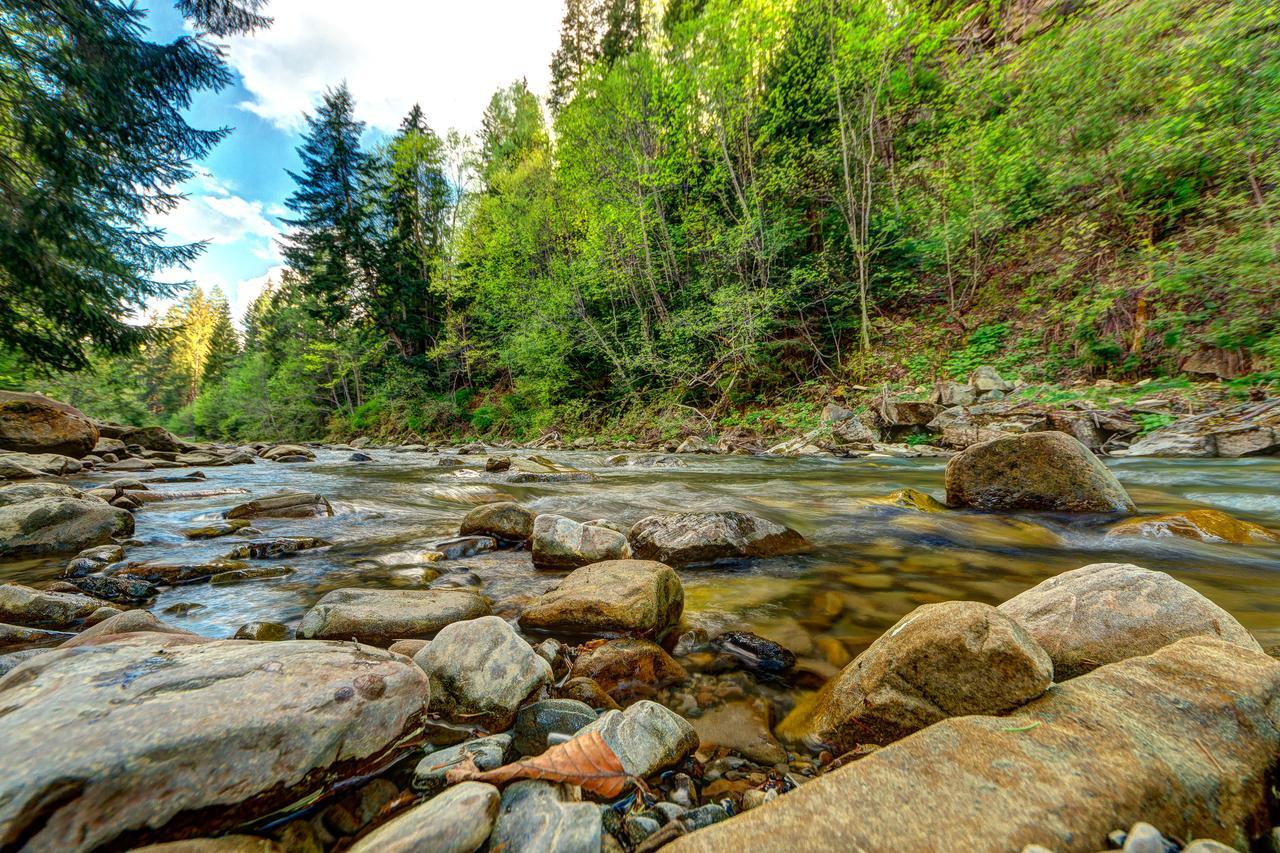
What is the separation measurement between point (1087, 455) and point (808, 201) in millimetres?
14061

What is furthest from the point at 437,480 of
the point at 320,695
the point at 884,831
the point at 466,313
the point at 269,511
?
the point at 466,313

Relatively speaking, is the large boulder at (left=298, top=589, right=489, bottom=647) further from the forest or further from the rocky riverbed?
the forest

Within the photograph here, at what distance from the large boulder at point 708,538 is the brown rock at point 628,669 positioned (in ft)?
4.09

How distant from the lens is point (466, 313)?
24000mm

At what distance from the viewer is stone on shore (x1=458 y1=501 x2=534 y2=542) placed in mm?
3625

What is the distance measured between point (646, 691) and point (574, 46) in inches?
1394

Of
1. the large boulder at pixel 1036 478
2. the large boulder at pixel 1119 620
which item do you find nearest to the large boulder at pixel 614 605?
the large boulder at pixel 1119 620

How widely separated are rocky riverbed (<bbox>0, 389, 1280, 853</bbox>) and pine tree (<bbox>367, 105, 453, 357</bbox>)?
82.5 feet

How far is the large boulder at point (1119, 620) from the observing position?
1.47 m

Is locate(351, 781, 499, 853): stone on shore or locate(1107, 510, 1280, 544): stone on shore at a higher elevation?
locate(351, 781, 499, 853): stone on shore

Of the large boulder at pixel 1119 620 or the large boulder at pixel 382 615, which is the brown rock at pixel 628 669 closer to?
the large boulder at pixel 382 615

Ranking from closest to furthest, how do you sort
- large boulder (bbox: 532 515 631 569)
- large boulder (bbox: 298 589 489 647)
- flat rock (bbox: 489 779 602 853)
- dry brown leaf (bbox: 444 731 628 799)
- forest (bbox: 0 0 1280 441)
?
flat rock (bbox: 489 779 602 853), dry brown leaf (bbox: 444 731 628 799), large boulder (bbox: 298 589 489 647), large boulder (bbox: 532 515 631 569), forest (bbox: 0 0 1280 441)

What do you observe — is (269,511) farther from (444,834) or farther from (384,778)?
(444,834)

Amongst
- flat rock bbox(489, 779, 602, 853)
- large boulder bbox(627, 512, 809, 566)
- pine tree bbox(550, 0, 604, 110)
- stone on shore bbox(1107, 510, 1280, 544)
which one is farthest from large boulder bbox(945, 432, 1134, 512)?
pine tree bbox(550, 0, 604, 110)
